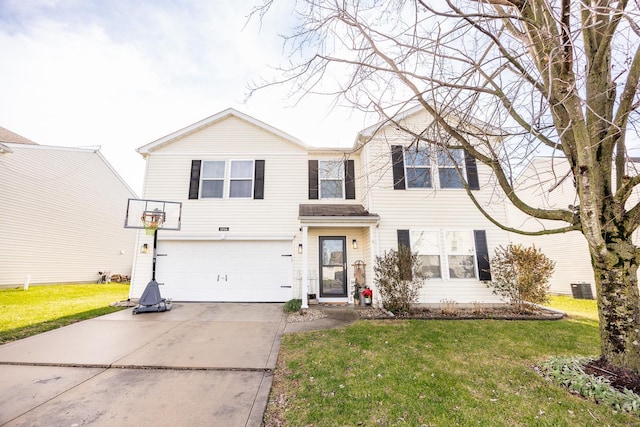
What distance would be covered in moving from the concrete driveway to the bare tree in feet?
13.7

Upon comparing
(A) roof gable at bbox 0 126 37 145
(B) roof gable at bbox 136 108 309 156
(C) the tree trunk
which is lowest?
(C) the tree trunk

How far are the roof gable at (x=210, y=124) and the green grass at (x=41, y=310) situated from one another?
17.7 feet

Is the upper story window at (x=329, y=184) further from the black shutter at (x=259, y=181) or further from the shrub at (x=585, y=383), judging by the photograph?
the shrub at (x=585, y=383)

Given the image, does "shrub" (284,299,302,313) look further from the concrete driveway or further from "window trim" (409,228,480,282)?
"window trim" (409,228,480,282)

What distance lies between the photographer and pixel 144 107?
357 inches

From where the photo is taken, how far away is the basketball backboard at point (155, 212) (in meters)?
8.45

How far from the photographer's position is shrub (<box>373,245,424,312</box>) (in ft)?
24.3

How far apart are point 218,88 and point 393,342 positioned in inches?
224

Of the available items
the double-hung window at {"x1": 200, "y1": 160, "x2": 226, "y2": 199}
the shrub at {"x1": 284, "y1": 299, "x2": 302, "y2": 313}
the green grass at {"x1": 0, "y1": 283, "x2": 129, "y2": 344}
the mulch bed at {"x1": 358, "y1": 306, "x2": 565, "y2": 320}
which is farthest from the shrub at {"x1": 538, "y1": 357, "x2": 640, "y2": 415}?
the double-hung window at {"x1": 200, "y1": 160, "x2": 226, "y2": 199}

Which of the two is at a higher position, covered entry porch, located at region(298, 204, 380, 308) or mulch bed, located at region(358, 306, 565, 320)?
covered entry porch, located at region(298, 204, 380, 308)

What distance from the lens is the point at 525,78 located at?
3209 millimetres

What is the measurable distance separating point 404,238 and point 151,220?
321 inches

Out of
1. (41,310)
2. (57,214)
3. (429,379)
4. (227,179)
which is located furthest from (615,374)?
(57,214)

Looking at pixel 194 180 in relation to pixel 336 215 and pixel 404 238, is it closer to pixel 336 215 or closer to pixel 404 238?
pixel 336 215
